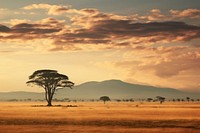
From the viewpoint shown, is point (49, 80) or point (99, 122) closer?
point (99, 122)

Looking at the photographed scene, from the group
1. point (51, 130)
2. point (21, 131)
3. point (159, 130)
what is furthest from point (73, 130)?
point (159, 130)

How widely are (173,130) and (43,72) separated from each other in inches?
3488

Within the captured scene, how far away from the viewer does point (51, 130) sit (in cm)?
3225

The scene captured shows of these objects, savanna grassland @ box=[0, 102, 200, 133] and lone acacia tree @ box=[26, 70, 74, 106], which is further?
lone acacia tree @ box=[26, 70, 74, 106]

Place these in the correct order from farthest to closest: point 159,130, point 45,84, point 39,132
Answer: point 45,84, point 159,130, point 39,132

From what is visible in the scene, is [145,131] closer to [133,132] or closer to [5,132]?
[133,132]

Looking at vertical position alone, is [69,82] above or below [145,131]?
above

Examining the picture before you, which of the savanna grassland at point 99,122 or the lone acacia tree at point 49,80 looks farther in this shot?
the lone acacia tree at point 49,80

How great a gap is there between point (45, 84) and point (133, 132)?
8830cm

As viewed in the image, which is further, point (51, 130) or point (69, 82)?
point (69, 82)

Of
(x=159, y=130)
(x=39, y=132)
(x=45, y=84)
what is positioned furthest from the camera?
(x=45, y=84)

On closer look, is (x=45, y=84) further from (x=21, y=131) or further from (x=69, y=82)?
(x=21, y=131)

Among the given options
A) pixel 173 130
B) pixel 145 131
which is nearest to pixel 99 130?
pixel 145 131

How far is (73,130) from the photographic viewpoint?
3244 cm
